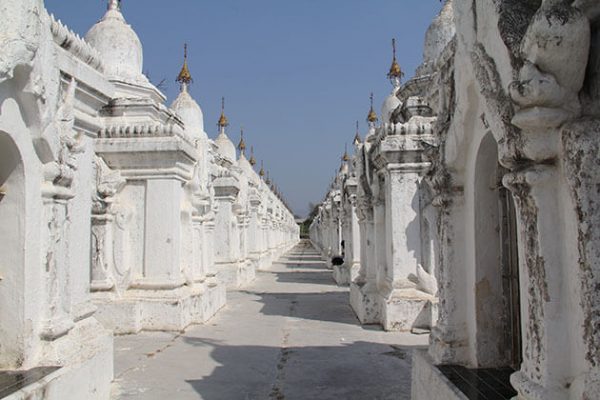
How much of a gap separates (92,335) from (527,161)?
4254 mm

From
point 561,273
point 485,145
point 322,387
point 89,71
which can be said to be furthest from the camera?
point 322,387

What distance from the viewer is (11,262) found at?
14.3 ft

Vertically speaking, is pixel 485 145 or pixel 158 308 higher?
pixel 485 145

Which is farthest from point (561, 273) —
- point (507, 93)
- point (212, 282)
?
point (212, 282)

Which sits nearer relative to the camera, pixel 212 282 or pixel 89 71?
pixel 89 71

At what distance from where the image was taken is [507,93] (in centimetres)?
312

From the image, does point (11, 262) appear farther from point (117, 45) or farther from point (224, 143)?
point (224, 143)

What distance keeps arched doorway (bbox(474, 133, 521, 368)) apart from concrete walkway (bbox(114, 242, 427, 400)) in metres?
1.57

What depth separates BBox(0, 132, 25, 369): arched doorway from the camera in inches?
170

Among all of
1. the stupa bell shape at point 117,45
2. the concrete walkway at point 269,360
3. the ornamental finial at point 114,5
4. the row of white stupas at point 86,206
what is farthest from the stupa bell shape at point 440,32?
the ornamental finial at point 114,5

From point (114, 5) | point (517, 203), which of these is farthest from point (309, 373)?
point (114, 5)

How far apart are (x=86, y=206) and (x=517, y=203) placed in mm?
4232

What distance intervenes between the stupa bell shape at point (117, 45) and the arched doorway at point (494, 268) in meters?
7.27

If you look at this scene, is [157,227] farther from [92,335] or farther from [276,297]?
[276,297]
